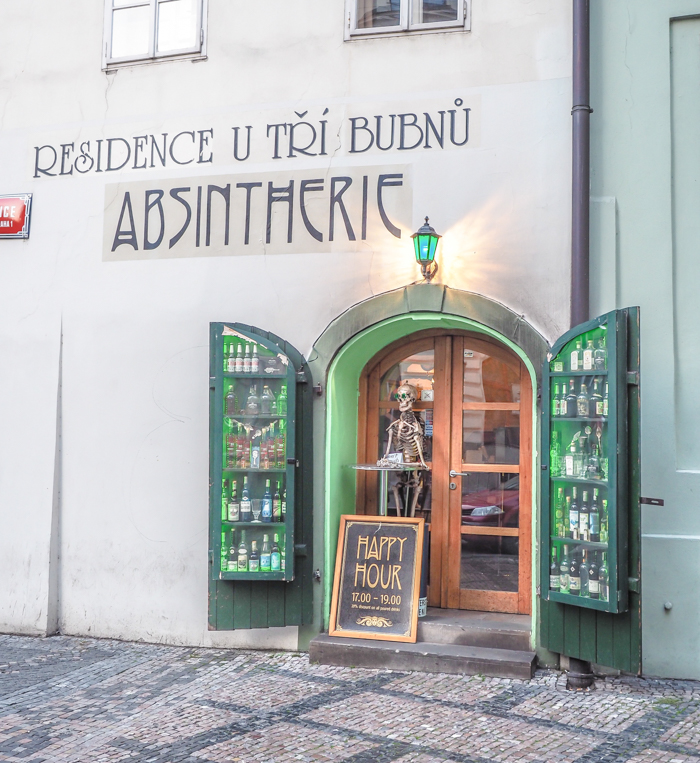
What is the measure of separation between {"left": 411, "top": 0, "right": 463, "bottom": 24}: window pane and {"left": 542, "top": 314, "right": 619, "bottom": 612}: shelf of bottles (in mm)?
2896

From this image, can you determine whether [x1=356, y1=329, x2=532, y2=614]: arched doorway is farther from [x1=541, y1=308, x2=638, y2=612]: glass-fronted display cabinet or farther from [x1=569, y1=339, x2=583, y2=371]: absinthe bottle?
[x1=569, y1=339, x2=583, y2=371]: absinthe bottle

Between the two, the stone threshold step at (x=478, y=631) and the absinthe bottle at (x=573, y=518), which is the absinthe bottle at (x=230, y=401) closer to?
the stone threshold step at (x=478, y=631)

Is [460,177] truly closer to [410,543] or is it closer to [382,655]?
[410,543]

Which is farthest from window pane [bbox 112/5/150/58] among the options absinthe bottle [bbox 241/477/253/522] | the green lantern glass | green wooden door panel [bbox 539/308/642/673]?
green wooden door panel [bbox 539/308/642/673]

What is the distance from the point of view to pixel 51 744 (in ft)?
15.8

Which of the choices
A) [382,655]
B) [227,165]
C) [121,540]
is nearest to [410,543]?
[382,655]

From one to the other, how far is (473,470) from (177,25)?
4.61m

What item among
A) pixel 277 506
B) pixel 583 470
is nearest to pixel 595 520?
pixel 583 470

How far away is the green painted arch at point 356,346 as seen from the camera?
6469mm

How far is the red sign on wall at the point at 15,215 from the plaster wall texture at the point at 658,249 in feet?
16.0

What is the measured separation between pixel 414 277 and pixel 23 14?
174 inches

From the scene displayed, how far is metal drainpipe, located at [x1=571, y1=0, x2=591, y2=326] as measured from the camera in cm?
Answer: 626

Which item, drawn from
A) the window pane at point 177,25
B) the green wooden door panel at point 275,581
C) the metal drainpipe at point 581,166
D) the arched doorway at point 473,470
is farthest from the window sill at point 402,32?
the green wooden door panel at point 275,581

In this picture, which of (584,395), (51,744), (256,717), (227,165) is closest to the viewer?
(51,744)
